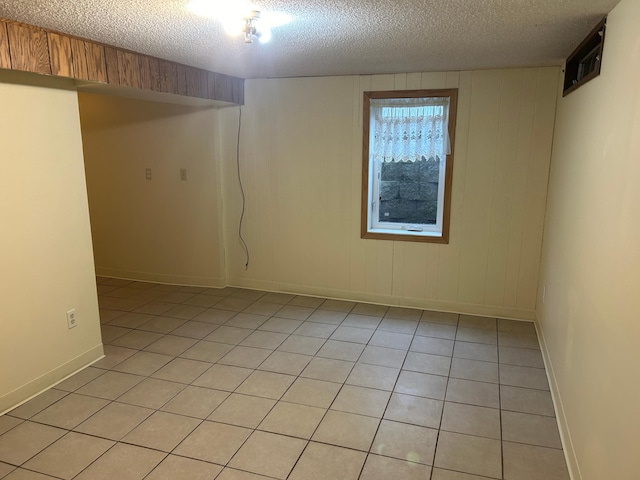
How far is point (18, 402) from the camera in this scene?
2.56m

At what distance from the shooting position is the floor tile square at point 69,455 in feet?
6.72

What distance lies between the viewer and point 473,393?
2.70 metres

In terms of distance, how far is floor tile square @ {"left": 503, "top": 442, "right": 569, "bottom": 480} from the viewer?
2010 millimetres

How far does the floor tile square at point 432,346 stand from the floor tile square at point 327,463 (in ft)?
4.13

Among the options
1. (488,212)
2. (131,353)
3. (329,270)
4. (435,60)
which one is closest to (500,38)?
(435,60)

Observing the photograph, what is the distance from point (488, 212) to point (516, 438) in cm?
197

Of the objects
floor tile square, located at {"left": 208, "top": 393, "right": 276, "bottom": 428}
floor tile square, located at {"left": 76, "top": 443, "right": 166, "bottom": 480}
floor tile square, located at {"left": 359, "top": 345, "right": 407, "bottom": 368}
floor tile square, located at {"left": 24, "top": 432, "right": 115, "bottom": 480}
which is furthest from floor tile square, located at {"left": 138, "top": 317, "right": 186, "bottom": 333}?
floor tile square, located at {"left": 359, "top": 345, "right": 407, "bottom": 368}

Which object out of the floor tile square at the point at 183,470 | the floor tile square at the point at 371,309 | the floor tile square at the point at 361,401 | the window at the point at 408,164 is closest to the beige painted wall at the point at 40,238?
the floor tile square at the point at 183,470

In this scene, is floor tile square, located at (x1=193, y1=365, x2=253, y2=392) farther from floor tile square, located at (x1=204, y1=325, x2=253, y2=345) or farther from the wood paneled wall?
the wood paneled wall

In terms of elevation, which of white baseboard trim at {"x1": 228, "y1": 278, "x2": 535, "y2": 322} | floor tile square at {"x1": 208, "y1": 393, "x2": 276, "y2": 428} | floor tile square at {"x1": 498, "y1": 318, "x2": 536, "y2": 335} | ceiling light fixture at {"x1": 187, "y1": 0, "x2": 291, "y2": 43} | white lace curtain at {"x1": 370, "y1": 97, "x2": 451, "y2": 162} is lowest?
floor tile square at {"x1": 208, "y1": 393, "x2": 276, "y2": 428}

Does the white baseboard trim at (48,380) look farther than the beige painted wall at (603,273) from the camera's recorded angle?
Yes

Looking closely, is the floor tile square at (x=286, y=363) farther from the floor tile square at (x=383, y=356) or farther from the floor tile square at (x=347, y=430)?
the floor tile square at (x=347, y=430)

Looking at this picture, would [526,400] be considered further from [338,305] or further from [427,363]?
[338,305]

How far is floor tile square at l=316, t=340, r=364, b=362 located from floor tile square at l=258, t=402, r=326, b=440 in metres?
0.65
